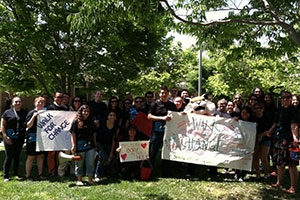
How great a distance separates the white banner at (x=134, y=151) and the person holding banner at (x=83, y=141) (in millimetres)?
617

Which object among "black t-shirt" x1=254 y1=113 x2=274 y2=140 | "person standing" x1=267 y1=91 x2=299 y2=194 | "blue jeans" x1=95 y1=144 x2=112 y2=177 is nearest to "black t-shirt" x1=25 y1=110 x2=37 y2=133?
"blue jeans" x1=95 y1=144 x2=112 y2=177

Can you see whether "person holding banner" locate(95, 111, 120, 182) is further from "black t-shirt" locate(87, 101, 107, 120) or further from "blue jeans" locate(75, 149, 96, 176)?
"blue jeans" locate(75, 149, 96, 176)

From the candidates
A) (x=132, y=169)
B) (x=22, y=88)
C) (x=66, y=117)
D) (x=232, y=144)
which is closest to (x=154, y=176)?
(x=132, y=169)

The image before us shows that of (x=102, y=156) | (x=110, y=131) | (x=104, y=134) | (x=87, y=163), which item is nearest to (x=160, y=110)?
(x=110, y=131)

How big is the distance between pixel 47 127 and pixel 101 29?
3445 millimetres

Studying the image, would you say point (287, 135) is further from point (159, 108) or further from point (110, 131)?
point (110, 131)

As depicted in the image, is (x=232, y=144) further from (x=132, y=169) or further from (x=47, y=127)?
(x=47, y=127)

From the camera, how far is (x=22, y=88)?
10.1 m

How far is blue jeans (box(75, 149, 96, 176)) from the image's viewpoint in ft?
20.9

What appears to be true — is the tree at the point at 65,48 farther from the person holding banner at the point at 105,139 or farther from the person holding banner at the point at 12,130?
the person holding banner at the point at 105,139

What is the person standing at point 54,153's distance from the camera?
7.09 meters

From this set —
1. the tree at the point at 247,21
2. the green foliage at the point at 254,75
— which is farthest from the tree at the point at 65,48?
the green foliage at the point at 254,75

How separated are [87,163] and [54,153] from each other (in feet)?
4.08

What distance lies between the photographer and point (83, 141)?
6391 millimetres
